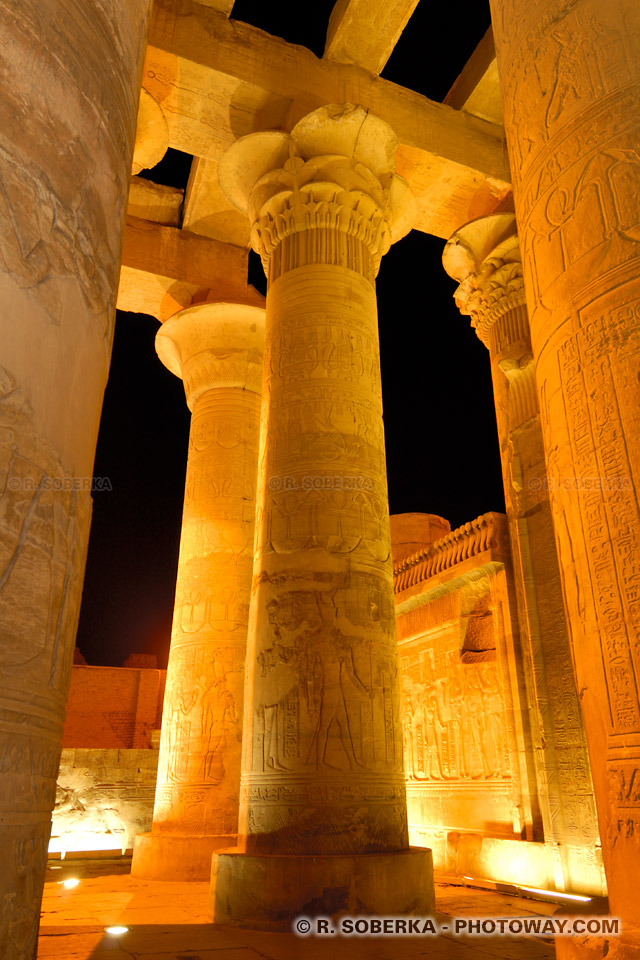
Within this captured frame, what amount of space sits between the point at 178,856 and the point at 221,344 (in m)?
6.15

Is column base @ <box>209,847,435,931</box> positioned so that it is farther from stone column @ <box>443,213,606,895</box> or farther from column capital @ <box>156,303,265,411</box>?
column capital @ <box>156,303,265,411</box>

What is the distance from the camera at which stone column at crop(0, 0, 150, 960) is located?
4.34 ft

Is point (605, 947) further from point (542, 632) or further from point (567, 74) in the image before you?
point (542, 632)

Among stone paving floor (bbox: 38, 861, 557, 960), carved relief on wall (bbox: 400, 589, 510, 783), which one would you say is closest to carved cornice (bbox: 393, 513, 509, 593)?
carved relief on wall (bbox: 400, 589, 510, 783)

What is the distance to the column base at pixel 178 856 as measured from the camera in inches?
286

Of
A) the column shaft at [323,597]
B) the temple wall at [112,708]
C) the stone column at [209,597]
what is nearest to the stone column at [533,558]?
the column shaft at [323,597]

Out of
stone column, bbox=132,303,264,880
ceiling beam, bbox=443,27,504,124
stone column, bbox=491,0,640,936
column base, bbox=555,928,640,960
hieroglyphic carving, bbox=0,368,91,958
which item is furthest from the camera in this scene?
ceiling beam, bbox=443,27,504,124

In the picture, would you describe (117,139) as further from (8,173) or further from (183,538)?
(183,538)

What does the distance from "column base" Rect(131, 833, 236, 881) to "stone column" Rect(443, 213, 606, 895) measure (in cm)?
337

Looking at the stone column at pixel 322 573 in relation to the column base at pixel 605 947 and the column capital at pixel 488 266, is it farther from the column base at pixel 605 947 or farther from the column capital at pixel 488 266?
the column base at pixel 605 947

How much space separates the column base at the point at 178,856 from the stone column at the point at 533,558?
3.37 m

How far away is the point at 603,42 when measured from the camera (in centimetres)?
299

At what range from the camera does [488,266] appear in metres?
8.20
